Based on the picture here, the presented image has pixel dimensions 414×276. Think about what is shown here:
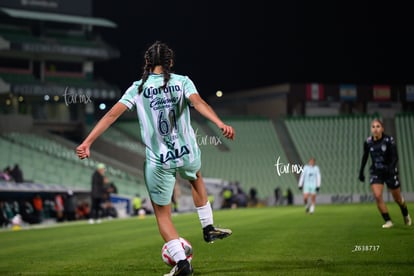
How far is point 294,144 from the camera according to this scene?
5038 centimetres

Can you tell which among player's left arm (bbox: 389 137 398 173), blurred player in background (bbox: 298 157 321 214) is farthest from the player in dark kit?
blurred player in background (bbox: 298 157 321 214)

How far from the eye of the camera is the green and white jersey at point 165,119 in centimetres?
915

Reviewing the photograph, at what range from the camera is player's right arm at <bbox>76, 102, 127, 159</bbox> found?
29.0ft

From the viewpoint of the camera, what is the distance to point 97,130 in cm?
Result: 888

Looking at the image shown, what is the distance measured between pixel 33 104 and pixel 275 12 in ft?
58.9

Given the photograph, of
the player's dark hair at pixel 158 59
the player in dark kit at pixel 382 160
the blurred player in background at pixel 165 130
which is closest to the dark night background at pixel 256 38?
the player in dark kit at pixel 382 160

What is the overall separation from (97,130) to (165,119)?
0.81 m

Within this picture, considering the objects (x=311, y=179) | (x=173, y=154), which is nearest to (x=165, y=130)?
(x=173, y=154)

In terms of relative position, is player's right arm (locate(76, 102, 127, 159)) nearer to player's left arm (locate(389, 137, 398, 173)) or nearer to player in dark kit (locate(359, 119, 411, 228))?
player in dark kit (locate(359, 119, 411, 228))

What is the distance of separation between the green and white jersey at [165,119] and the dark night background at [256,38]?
130ft

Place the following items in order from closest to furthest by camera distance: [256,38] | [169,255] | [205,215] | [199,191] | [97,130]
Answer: [97,130]
[169,255]
[199,191]
[205,215]
[256,38]

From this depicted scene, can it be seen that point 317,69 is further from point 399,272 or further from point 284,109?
point 399,272

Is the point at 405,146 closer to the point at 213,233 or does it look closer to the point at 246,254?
the point at 246,254

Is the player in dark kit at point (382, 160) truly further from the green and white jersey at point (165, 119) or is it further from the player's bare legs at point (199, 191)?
the green and white jersey at point (165, 119)
